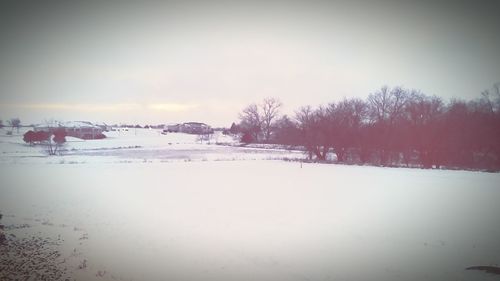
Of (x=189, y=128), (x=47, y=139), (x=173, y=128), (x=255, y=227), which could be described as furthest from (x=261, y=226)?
(x=173, y=128)

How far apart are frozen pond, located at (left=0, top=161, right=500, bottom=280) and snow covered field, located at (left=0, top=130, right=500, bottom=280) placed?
6cm

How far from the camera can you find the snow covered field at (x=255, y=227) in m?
11.4

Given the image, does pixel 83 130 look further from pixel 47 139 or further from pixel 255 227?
pixel 255 227

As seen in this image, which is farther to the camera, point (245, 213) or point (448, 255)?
point (245, 213)

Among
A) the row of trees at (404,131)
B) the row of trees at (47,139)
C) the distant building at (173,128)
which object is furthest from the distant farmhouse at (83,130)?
the distant building at (173,128)

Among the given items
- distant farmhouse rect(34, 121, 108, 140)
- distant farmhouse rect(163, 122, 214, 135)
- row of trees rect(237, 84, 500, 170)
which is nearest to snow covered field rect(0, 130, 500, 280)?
row of trees rect(237, 84, 500, 170)

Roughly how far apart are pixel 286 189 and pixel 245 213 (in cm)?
719

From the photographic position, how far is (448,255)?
39.6 feet

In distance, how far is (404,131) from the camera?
46188 millimetres

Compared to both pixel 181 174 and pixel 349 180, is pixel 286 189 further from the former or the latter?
pixel 181 174

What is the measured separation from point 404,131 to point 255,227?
38.0 metres

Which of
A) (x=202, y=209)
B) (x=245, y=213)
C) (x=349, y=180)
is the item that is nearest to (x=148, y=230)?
(x=202, y=209)

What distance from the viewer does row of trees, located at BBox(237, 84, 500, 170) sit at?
3688 centimetres

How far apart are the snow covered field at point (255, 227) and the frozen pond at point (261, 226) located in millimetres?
63
